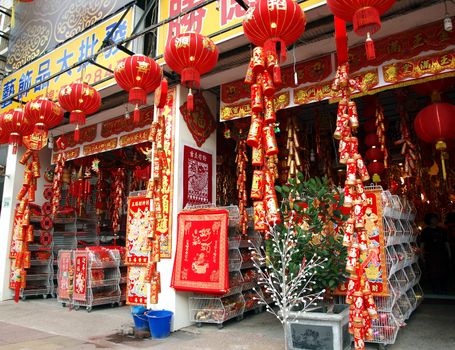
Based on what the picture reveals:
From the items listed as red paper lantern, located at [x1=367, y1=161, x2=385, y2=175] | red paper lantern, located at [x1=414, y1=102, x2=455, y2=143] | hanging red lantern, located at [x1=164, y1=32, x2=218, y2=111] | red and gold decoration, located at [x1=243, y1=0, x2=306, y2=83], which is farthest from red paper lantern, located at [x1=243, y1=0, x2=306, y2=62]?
red paper lantern, located at [x1=367, y1=161, x2=385, y2=175]

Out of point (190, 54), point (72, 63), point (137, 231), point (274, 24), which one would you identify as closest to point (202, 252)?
point (137, 231)

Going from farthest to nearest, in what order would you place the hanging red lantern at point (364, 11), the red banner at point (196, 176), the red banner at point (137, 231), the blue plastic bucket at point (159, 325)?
the red banner at point (137, 231) < the red banner at point (196, 176) < the blue plastic bucket at point (159, 325) < the hanging red lantern at point (364, 11)

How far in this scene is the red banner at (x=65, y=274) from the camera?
682cm

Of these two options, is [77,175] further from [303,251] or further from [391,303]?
[391,303]

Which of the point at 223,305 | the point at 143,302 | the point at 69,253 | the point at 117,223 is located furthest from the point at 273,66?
the point at 117,223

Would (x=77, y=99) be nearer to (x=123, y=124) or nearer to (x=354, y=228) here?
(x=123, y=124)

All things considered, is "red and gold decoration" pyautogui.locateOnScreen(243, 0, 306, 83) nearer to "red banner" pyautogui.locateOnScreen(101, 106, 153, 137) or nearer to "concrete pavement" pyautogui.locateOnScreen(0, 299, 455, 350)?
"concrete pavement" pyautogui.locateOnScreen(0, 299, 455, 350)

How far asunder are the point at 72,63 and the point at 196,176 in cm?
342

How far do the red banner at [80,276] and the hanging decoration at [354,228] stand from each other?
5.17 m

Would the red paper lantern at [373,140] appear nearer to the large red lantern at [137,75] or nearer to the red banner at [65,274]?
the large red lantern at [137,75]

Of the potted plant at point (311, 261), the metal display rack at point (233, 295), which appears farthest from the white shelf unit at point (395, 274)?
the metal display rack at point (233, 295)

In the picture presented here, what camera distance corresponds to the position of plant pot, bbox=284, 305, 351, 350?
3447mm

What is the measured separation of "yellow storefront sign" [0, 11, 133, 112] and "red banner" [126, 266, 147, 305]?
308 centimetres

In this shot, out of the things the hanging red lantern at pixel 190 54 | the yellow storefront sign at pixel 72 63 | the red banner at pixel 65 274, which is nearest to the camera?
the hanging red lantern at pixel 190 54
